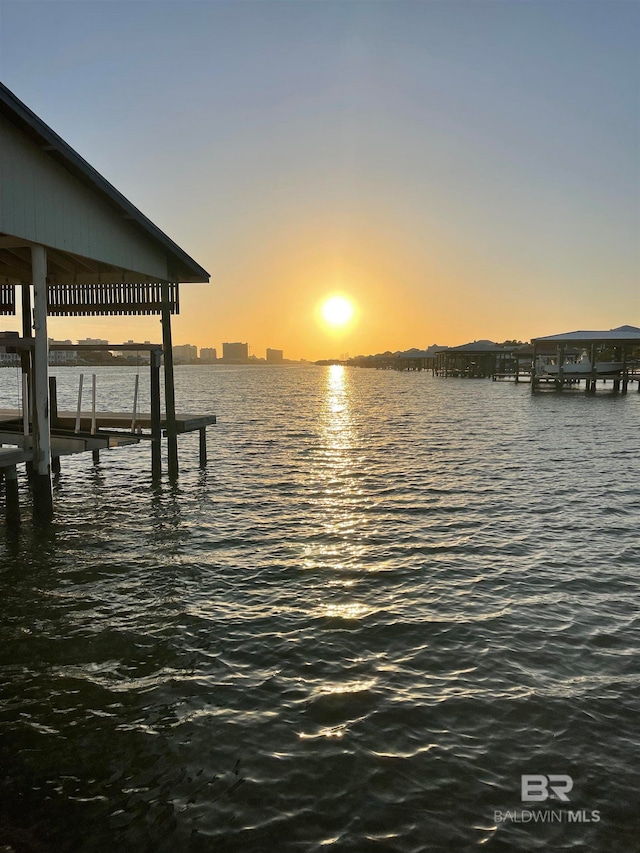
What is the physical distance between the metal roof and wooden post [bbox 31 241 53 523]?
1696 mm

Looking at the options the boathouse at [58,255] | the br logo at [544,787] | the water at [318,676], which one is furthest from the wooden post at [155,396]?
the br logo at [544,787]

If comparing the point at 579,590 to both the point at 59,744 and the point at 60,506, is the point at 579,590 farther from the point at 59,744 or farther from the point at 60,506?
the point at 60,506

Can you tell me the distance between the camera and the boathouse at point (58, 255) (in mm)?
10219

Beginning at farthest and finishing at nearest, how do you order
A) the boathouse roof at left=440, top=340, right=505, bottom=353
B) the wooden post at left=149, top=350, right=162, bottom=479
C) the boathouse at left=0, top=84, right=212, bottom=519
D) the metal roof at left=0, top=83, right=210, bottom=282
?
the boathouse roof at left=440, top=340, right=505, bottom=353 < the wooden post at left=149, top=350, right=162, bottom=479 < the boathouse at left=0, top=84, right=212, bottom=519 < the metal roof at left=0, top=83, right=210, bottom=282

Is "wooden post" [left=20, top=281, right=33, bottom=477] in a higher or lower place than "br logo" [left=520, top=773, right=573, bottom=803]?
higher

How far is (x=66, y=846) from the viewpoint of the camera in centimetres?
417

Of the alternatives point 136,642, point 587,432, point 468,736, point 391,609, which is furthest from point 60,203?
point 587,432

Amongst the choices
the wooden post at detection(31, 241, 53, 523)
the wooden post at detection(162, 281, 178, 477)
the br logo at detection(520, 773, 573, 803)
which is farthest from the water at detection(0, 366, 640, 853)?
the wooden post at detection(162, 281, 178, 477)

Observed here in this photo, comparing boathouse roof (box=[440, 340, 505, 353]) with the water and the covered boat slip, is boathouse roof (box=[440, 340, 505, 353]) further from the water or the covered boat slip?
the water

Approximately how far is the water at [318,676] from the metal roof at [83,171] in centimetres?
633

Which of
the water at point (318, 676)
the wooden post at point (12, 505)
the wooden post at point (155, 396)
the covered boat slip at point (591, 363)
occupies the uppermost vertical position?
the covered boat slip at point (591, 363)

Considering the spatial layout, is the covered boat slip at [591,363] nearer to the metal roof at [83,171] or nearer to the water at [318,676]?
the water at [318,676]

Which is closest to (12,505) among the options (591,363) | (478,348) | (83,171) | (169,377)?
(169,377)

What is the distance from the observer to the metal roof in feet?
32.0
